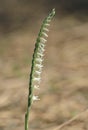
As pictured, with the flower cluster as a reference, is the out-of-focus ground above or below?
above

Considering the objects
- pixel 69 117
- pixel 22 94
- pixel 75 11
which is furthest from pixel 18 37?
pixel 69 117

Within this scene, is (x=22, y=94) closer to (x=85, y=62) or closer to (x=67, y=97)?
(x=67, y=97)

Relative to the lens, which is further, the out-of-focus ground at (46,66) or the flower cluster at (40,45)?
the out-of-focus ground at (46,66)

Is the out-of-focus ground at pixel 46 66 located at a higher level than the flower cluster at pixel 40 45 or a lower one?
higher

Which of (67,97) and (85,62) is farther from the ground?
(85,62)

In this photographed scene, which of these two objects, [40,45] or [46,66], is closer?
[40,45]

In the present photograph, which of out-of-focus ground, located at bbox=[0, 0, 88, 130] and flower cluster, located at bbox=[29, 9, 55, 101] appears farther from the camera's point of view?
out-of-focus ground, located at bbox=[0, 0, 88, 130]

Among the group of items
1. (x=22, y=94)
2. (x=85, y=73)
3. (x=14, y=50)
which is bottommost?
(x=22, y=94)

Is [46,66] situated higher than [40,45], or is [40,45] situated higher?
[46,66]
